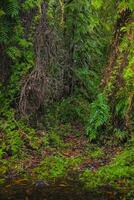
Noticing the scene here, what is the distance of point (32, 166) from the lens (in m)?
11.0

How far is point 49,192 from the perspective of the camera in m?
9.33

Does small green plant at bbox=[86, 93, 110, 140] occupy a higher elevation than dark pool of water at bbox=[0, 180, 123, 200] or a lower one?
higher

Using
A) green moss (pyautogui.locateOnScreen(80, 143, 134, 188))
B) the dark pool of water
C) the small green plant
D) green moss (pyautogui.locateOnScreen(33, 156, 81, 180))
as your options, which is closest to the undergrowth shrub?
green moss (pyautogui.locateOnScreen(80, 143, 134, 188))

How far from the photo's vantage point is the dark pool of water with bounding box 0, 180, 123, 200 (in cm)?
903

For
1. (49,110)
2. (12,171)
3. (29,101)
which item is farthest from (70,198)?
(49,110)

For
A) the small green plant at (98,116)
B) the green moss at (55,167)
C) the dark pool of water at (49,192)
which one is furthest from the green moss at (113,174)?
the small green plant at (98,116)

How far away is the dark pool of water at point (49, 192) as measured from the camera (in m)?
9.03

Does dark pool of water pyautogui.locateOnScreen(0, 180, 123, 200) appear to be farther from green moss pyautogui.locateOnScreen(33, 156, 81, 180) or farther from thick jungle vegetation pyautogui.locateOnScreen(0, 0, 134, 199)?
thick jungle vegetation pyautogui.locateOnScreen(0, 0, 134, 199)

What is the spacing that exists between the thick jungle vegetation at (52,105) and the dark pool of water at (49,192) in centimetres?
77

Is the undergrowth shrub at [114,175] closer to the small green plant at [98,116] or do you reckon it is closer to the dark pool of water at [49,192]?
the dark pool of water at [49,192]

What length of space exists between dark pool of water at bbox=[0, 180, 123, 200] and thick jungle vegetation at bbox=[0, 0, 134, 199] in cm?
77

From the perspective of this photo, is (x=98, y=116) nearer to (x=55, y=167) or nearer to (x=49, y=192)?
(x=55, y=167)

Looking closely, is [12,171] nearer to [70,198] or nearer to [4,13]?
[70,198]

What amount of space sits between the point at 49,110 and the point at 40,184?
4.81m
